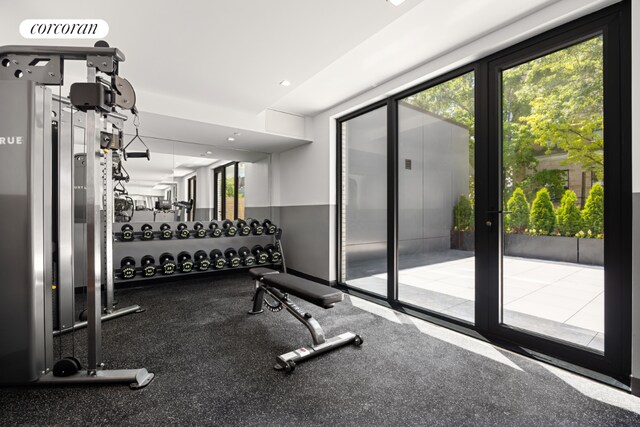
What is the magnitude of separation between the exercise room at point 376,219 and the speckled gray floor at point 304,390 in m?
0.02

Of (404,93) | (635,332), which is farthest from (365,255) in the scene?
(635,332)

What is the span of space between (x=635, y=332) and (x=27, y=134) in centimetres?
357

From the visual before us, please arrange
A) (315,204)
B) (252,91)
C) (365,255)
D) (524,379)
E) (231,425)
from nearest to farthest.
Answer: (231,425) < (524,379) < (252,91) < (365,255) < (315,204)

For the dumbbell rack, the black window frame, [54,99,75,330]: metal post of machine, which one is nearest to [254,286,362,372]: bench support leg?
[54,99,75,330]: metal post of machine

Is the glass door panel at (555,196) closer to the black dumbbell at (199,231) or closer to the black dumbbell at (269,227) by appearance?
the black dumbbell at (269,227)

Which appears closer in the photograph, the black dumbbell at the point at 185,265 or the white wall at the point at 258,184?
the black dumbbell at the point at 185,265

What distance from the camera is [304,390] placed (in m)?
1.74

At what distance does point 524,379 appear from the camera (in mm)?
1845

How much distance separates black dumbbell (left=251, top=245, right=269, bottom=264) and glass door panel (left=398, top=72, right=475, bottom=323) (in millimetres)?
2076

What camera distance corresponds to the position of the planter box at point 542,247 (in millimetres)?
2082

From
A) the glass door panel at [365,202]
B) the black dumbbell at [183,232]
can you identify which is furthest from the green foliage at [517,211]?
the black dumbbell at [183,232]

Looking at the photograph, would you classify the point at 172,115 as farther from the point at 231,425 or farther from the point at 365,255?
the point at 231,425

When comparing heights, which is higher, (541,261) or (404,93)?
(404,93)

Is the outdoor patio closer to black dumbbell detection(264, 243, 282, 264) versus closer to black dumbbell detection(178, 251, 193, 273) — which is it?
black dumbbell detection(264, 243, 282, 264)
